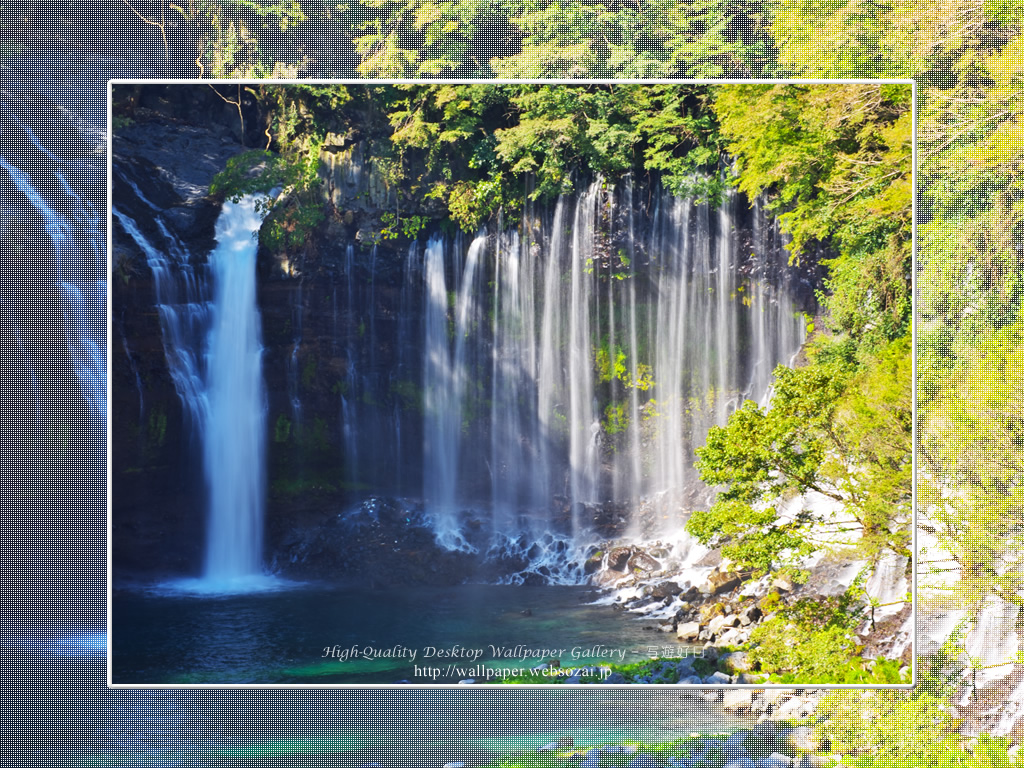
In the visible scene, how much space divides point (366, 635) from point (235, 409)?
1.35 meters

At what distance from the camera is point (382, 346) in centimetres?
419

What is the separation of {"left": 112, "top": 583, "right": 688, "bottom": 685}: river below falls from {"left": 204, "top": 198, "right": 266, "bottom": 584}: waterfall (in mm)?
275

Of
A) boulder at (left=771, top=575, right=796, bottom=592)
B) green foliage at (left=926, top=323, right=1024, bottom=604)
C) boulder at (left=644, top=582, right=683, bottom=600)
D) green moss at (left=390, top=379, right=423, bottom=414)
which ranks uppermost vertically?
green moss at (left=390, top=379, right=423, bottom=414)

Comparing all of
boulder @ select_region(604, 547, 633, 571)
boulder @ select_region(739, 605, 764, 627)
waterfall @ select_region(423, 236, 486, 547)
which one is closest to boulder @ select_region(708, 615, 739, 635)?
boulder @ select_region(739, 605, 764, 627)

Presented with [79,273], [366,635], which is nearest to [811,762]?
[366,635]

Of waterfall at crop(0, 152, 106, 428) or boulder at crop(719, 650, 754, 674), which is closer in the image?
boulder at crop(719, 650, 754, 674)

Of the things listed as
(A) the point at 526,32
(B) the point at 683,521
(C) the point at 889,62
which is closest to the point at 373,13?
(A) the point at 526,32

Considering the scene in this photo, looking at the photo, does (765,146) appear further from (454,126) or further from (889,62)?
(454,126)

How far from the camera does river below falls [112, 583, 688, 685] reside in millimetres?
4109

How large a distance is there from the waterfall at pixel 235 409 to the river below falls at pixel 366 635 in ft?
0.90

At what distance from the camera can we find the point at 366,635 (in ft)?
13.5

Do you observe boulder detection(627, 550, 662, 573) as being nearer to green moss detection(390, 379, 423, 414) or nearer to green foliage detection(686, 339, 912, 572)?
green foliage detection(686, 339, 912, 572)

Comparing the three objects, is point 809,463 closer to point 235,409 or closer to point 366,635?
point 366,635

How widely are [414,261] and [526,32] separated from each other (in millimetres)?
1515
